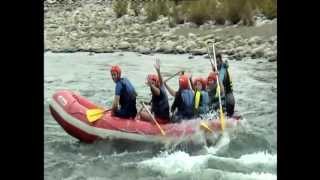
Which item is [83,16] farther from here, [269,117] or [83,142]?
[269,117]

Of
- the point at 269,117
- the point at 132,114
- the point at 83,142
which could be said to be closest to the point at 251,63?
the point at 269,117

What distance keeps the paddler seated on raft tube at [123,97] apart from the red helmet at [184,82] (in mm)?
179

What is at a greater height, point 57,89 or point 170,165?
point 57,89

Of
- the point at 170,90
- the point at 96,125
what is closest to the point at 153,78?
the point at 170,90

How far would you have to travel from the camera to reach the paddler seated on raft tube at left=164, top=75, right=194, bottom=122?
3.38 meters

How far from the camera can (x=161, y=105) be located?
3.38 metres

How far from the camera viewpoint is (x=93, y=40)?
3.44m

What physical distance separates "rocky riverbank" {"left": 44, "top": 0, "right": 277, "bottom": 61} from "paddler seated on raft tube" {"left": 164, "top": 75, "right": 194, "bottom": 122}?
129 millimetres

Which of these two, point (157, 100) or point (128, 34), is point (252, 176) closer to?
point (157, 100)

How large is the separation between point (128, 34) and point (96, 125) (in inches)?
14.7

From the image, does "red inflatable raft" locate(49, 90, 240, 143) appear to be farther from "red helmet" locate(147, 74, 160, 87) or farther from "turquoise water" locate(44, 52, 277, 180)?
"red helmet" locate(147, 74, 160, 87)
